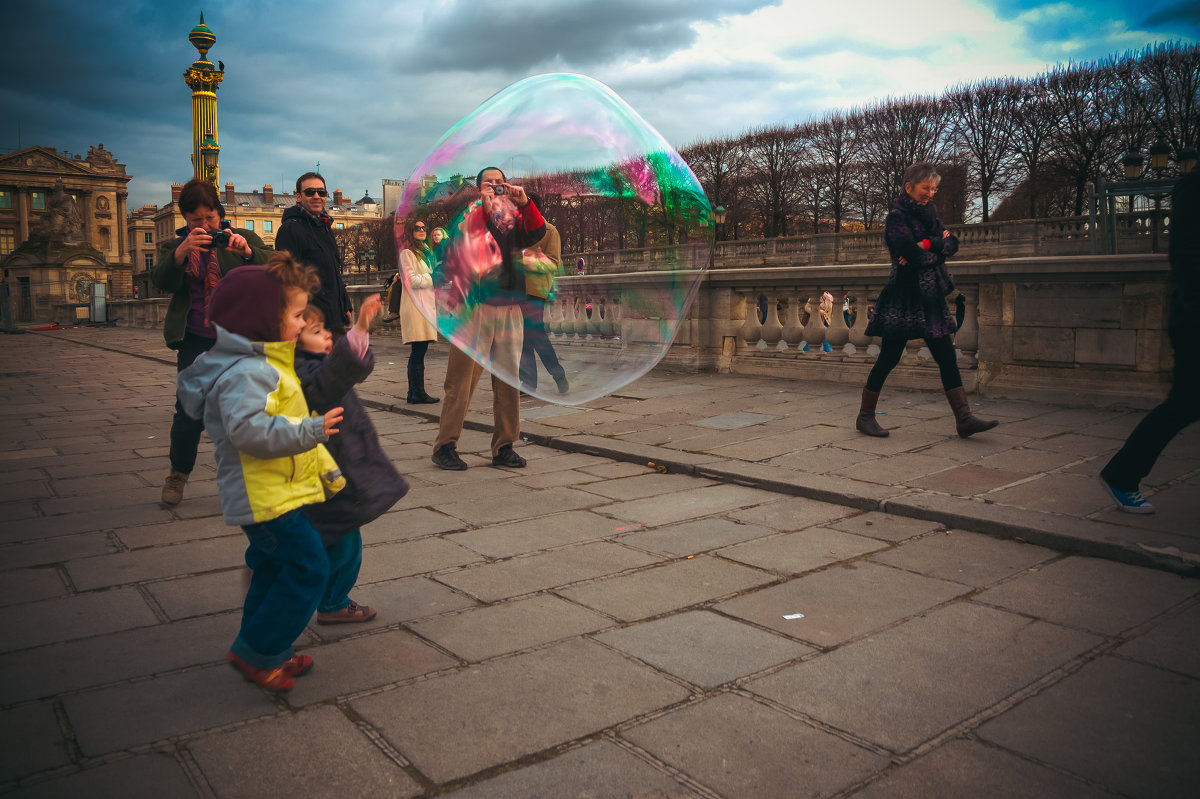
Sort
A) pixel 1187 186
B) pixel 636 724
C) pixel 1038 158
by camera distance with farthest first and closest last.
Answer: pixel 1038 158 → pixel 1187 186 → pixel 636 724

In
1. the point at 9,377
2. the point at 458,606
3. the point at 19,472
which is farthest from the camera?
the point at 9,377

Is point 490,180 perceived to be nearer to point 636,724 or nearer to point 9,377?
point 636,724

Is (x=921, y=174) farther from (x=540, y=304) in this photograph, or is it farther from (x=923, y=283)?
(x=540, y=304)

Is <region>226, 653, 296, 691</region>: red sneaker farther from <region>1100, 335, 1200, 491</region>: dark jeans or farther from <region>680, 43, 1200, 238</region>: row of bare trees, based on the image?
<region>680, 43, 1200, 238</region>: row of bare trees

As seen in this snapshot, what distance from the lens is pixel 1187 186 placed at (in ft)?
12.9

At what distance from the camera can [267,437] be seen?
2.48 metres

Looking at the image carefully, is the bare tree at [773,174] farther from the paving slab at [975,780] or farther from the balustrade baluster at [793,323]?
the paving slab at [975,780]

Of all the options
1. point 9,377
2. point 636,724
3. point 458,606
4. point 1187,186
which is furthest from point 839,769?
point 9,377

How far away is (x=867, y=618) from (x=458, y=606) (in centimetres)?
148

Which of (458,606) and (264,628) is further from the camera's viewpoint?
(458,606)

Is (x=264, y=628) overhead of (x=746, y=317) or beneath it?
beneath

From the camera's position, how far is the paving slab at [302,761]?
6.81 feet

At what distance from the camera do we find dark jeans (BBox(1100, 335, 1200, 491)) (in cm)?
387

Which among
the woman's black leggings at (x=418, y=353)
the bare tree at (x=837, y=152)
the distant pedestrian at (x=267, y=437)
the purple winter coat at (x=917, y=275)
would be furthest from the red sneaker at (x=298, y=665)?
the bare tree at (x=837, y=152)
